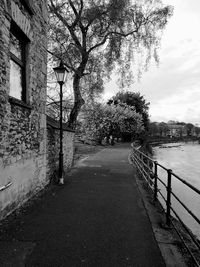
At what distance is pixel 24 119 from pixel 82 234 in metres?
2.97

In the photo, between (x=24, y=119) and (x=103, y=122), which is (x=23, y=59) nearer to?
(x=24, y=119)

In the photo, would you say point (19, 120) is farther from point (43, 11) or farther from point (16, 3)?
point (43, 11)

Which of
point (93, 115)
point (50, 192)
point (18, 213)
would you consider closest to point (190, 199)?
point (50, 192)

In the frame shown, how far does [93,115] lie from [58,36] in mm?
24118

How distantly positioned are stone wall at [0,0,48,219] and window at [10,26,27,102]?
126 mm

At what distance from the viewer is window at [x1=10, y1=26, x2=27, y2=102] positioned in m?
5.43

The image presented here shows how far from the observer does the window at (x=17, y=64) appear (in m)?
5.43

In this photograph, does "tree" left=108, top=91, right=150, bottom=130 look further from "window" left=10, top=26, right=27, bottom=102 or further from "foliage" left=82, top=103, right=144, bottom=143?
"window" left=10, top=26, right=27, bottom=102

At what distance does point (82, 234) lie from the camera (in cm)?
423

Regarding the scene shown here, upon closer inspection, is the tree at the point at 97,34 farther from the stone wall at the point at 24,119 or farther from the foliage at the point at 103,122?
the foliage at the point at 103,122

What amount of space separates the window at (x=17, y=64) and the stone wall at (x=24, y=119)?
0.41 ft

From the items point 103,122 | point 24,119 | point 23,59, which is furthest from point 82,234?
point 103,122

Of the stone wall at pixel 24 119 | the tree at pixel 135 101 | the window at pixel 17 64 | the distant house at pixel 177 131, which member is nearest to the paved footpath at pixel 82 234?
the stone wall at pixel 24 119

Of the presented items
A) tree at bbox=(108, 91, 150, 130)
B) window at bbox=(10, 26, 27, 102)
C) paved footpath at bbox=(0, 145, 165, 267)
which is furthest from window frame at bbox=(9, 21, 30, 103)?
tree at bbox=(108, 91, 150, 130)
